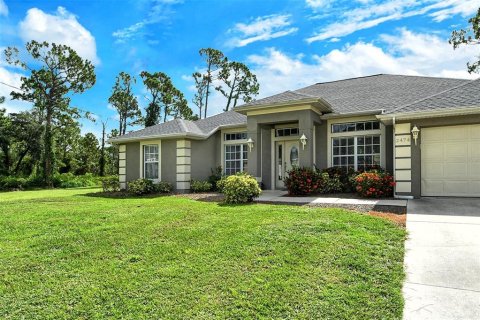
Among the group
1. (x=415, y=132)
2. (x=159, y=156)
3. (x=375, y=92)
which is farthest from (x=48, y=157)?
(x=415, y=132)

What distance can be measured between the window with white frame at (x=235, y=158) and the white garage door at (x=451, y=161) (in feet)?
24.3

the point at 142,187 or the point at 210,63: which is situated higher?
the point at 210,63

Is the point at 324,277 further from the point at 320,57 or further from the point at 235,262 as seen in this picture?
the point at 320,57

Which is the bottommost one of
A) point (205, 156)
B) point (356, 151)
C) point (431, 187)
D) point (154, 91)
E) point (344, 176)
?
point (431, 187)

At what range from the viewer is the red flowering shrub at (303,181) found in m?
11.1

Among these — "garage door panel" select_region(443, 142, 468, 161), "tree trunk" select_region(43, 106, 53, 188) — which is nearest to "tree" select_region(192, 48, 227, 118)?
"tree trunk" select_region(43, 106, 53, 188)

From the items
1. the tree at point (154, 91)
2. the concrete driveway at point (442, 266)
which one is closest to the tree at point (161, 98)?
the tree at point (154, 91)

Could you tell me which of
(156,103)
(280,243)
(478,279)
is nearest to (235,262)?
(280,243)

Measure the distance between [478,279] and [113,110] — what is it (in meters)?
35.0

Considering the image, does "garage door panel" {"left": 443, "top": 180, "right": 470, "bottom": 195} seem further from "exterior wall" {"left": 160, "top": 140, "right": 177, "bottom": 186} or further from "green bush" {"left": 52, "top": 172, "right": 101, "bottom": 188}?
"green bush" {"left": 52, "top": 172, "right": 101, "bottom": 188}

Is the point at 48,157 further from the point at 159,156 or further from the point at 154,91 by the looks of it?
the point at 159,156

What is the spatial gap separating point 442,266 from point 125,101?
33468 mm

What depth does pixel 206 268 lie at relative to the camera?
4.37 metres

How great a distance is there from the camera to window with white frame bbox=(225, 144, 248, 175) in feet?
48.6
